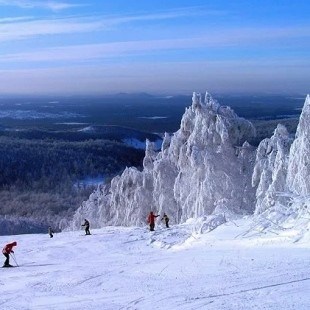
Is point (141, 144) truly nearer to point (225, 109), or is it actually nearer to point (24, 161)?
point (24, 161)

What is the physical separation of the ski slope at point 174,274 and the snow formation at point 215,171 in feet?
20.3

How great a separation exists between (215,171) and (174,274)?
1683 centimetres

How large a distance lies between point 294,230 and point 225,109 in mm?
16906

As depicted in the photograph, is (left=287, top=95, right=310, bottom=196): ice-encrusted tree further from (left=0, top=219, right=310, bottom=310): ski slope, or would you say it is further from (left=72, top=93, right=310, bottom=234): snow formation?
(left=0, top=219, right=310, bottom=310): ski slope

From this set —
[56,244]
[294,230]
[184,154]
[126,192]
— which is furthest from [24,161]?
[294,230]

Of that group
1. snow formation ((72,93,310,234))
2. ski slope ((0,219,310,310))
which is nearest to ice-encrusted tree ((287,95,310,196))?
snow formation ((72,93,310,234))

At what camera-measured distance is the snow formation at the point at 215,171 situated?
72.4ft

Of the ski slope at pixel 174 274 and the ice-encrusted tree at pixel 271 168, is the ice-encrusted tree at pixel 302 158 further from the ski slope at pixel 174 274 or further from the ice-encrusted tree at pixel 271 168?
the ski slope at pixel 174 274

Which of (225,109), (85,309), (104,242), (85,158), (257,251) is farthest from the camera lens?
(85,158)

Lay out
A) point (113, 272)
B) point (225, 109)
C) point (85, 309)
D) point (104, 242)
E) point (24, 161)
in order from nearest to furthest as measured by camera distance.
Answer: point (85, 309), point (113, 272), point (104, 242), point (225, 109), point (24, 161)

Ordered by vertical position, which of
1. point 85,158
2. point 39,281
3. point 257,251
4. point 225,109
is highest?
point 225,109

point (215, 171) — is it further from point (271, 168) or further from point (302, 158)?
point (302, 158)

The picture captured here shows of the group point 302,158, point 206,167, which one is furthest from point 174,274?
point 206,167

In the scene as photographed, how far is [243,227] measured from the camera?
1442 cm
